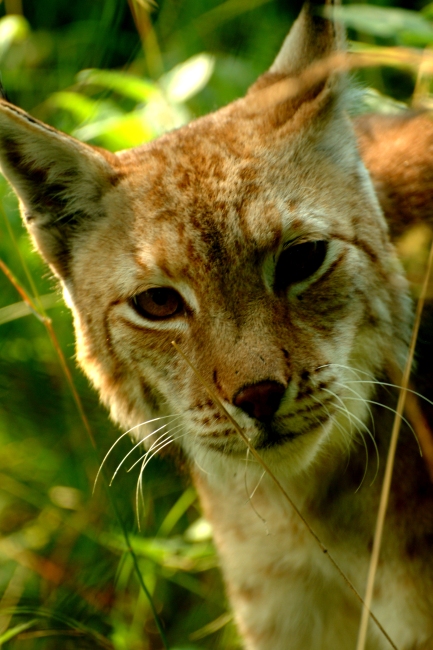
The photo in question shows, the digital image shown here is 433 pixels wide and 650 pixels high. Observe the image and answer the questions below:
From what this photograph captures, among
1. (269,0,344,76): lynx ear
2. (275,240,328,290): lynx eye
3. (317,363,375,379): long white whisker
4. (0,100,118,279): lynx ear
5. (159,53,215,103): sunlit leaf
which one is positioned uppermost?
(159,53,215,103): sunlit leaf

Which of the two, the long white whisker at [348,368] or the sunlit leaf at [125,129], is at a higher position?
the sunlit leaf at [125,129]

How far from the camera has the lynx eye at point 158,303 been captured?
250 centimetres

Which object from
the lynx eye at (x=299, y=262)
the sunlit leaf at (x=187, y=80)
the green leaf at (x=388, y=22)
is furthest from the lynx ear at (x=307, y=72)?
the sunlit leaf at (x=187, y=80)

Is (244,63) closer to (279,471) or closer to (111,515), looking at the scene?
(111,515)

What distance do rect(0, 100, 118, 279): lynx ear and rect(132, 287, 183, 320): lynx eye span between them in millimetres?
400

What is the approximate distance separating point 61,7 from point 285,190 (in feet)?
12.4

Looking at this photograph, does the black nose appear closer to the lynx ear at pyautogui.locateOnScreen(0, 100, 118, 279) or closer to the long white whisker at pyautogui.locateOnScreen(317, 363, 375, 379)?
the long white whisker at pyautogui.locateOnScreen(317, 363, 375, 379)

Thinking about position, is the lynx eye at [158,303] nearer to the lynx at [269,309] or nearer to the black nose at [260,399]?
the lynx at [269,309]

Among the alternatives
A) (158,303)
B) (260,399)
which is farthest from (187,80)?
A: (260,399)

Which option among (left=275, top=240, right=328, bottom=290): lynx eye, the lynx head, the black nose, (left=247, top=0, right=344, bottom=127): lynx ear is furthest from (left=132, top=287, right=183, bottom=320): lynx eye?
(left=247, top=0, right=344, bottom=127): lynx ear

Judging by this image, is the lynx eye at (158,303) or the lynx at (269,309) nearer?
the lynx at (269,309)

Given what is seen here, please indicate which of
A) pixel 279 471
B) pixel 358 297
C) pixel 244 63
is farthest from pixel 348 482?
pixel 244 63

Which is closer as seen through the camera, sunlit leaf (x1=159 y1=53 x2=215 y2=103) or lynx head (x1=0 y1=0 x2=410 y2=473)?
lynx head (x1=0 y1=0 x2=410 y2=473)

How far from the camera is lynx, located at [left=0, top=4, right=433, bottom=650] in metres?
2.35
